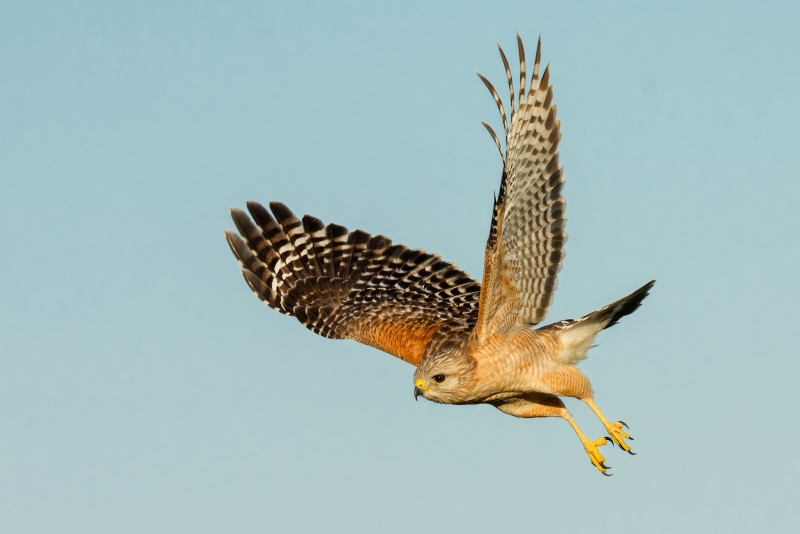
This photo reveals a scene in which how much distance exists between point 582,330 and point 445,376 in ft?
6.28

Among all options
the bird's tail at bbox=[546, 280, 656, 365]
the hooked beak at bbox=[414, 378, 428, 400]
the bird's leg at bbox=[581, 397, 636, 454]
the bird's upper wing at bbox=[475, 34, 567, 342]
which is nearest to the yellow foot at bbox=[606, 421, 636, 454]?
the bird's leg at bbox=[581, 397, 636, 454]

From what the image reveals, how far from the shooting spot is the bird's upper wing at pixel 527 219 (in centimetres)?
1185

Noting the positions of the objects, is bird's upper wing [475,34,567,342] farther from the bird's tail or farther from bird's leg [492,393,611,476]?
bird's leg [492,393,611,476]

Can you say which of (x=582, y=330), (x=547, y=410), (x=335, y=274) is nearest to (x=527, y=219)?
(x=582, y=330)

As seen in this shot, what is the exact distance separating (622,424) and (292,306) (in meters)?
4.96

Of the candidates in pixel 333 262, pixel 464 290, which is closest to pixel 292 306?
pixel 333 262

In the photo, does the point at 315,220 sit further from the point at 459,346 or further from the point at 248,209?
the point at 459,346

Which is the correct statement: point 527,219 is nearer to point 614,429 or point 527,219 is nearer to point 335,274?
point 614,429

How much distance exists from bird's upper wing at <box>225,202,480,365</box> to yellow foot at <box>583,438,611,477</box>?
260 centimetres

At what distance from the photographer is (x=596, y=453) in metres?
13.8

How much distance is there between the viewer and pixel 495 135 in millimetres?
11469

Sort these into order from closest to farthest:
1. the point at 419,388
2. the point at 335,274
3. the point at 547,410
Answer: the point at 419,388 → the point at 547,410 → the point at 335,274

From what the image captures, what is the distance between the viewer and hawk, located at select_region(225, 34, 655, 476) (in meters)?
12.0

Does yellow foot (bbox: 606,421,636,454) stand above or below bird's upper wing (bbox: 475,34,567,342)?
below
